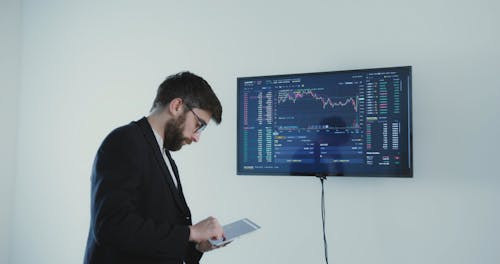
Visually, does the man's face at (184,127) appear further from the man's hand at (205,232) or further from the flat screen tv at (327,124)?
the flat screen tv at (327,124)

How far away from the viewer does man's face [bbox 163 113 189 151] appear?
1753mm

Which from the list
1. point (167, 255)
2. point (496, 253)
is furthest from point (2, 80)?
point (496, 253)

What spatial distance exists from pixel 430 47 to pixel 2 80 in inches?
134

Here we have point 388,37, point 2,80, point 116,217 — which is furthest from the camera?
point 2,80

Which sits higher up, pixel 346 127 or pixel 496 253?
pixel 346 127

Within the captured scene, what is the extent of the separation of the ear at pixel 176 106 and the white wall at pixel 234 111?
1106 mm

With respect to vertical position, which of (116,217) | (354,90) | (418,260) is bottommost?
(418,260)

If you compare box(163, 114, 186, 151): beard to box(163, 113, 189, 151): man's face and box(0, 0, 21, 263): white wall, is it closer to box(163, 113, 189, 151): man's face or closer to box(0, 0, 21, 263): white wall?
box(163, 113, 189, 151): man's face

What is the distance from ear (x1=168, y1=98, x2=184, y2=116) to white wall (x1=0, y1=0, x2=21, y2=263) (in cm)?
246

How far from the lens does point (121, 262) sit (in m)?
1.55

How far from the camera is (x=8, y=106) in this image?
136 inches

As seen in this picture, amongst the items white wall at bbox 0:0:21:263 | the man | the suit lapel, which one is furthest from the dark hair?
white wall at bbox 0:0:21:263

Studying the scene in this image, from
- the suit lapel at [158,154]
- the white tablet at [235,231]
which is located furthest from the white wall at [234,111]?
the suit lapel at [158,154]

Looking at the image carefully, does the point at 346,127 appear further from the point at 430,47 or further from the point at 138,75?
the point at 138,75
